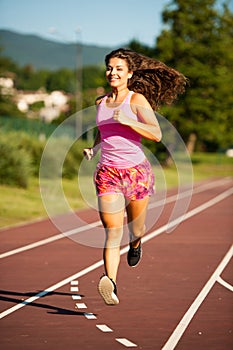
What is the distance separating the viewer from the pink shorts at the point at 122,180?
9305 millimetres

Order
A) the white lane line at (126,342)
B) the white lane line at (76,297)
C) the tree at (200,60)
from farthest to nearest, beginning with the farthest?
the tree at (200,60), the white lane line at (76,297), the white lane line at (126,342)

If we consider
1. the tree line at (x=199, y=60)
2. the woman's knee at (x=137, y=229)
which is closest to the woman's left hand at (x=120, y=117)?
the woman's knee at (x=137, y=229)

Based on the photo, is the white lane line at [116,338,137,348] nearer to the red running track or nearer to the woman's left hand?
the red running track

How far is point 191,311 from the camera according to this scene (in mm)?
10359

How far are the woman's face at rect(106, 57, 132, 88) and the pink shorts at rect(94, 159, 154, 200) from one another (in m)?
0.73

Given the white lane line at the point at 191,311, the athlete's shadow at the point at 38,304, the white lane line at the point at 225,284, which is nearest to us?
the white lane line at the point at 191,311

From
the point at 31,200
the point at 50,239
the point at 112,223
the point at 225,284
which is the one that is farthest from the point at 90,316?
the point at 31,200

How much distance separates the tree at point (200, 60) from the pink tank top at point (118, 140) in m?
63.0

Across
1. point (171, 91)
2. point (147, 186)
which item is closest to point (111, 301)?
point (147, 186)

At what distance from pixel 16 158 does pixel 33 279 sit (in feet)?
78.6

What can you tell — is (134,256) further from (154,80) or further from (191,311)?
(154,80)

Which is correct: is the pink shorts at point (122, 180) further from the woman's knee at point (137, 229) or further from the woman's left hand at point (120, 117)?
the woman's left hand at point (120, 117)

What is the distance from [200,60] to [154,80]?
64.7 meters

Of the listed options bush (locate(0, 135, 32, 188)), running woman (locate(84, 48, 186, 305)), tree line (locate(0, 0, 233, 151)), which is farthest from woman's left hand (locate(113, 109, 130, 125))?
tree line (locate(0, 0, 233, 151))
